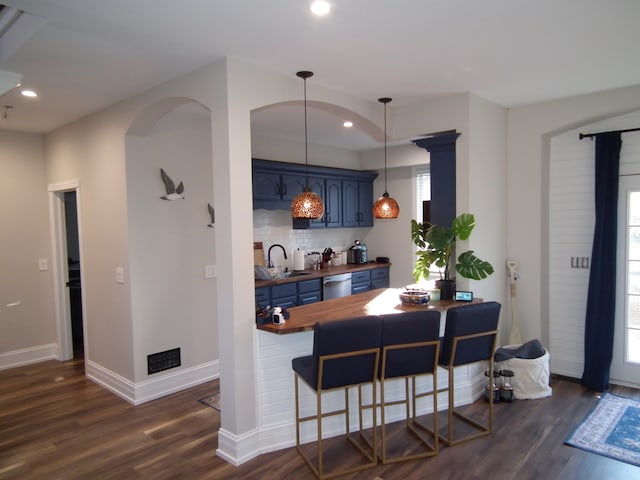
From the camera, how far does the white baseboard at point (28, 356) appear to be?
472cm

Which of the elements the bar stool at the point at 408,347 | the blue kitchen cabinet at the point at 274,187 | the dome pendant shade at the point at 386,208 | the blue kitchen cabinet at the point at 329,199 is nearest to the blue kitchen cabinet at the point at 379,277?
the blue kitchen cabinet at the point at 329,199

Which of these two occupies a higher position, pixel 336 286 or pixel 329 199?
pixel 329 199

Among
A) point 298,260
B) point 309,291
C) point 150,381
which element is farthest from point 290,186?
point 150,381

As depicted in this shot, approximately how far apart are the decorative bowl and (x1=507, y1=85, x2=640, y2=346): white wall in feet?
4.61

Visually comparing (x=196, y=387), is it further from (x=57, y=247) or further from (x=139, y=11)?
(x=139, y=11)

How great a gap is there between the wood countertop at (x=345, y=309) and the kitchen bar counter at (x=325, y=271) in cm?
129

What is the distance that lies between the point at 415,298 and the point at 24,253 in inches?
174

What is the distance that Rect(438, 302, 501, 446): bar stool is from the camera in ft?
9.25

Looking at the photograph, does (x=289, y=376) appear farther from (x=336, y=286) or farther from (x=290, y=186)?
(x=290, y=186)

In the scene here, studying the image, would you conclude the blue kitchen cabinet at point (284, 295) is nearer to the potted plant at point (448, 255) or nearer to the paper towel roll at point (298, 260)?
the paper towel roll at point (298, 260)

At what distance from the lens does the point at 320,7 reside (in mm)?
2084

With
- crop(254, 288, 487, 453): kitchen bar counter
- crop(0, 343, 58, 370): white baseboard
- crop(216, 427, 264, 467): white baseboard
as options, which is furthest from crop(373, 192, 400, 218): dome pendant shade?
crop(0, 343, 58, 370): white baseboard

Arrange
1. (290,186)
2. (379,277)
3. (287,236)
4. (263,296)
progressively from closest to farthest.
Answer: (263,296), (290,186), (287,236), (379,277)

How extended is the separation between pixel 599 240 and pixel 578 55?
5.63ft
